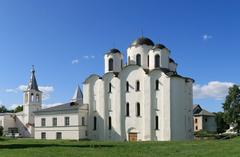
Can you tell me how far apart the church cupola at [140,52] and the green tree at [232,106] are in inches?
1058

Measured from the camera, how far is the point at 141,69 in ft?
174

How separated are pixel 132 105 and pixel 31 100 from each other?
34740mm

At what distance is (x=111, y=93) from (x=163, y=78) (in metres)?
8.06

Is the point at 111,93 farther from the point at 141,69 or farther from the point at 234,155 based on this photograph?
the point at 234,155

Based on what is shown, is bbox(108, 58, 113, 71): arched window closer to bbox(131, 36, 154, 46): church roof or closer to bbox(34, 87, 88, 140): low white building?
bbox(131, 36, 154, 46): church roof

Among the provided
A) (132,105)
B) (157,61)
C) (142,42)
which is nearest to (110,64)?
(142,42)

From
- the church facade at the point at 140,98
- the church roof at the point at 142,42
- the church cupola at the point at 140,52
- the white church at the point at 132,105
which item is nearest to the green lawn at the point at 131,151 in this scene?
the church facade at the point at 140,98

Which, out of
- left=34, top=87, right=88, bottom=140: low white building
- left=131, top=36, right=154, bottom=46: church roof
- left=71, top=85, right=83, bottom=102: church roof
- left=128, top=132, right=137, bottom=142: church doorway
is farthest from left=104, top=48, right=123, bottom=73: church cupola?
left=71, top=85, right=83, bottom=102: church roof

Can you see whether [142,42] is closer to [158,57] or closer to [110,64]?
[158,57]

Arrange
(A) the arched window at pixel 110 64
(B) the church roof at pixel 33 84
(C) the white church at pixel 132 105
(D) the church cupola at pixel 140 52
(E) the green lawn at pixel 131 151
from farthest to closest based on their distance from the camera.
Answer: (B) the church roof at pixel 33 84 < (A) the arched window at pixel 110 64 < (D) the church cupola at pixel 140 52 < (C) the white church at pixel 132 105 < (E) the green lawn at pixel 131 151

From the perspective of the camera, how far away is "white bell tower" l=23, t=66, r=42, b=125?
8162 centimetres

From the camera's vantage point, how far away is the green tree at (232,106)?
75250mm

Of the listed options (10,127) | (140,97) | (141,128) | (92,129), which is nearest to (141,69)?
(140,97)

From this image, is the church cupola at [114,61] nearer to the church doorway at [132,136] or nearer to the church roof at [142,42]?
the church roof at [142,42]
